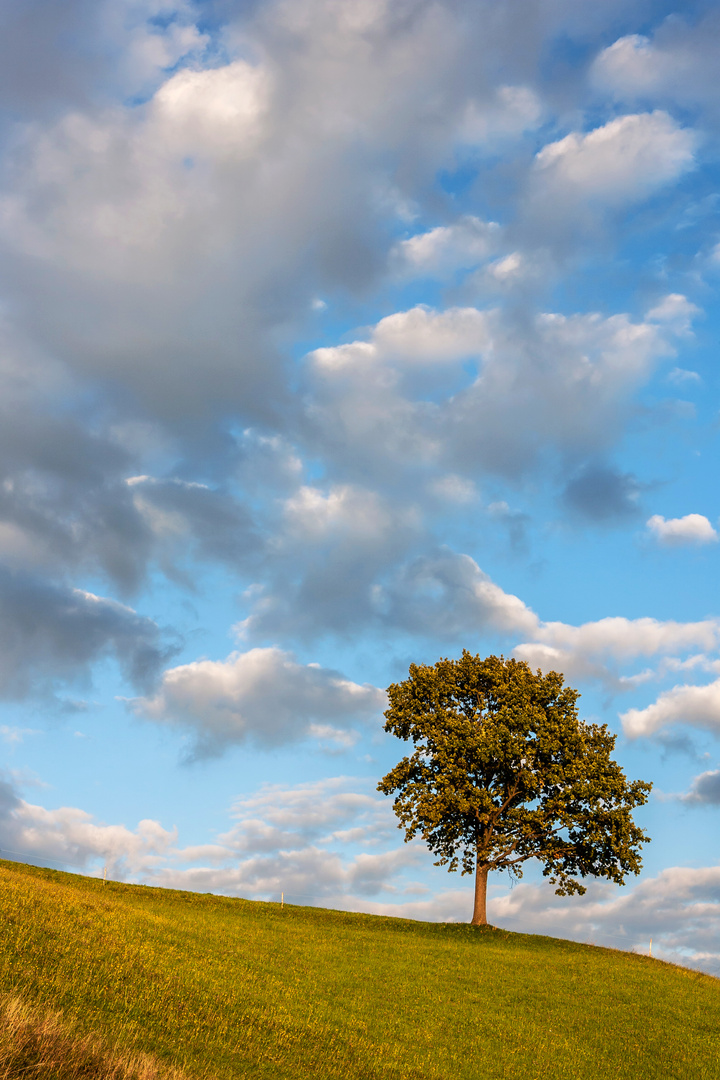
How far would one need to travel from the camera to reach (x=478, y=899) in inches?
2028

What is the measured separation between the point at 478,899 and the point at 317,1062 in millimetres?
34150

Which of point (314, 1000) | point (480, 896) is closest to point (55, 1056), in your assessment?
point (314, 1000)

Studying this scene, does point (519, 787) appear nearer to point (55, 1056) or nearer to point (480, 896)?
point (480, 896)

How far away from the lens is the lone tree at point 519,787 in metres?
50.8

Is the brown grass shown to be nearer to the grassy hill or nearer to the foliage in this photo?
the grassy hill

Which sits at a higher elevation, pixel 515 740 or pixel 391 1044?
pixel 515 740

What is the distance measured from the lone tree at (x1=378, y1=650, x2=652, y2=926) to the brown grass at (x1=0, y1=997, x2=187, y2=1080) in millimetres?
38447

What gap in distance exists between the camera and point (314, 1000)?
27.7 metres

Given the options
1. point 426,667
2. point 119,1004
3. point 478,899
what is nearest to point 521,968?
point 478,899

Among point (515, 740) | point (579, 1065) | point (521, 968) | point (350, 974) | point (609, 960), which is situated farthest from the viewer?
point (515, 740)

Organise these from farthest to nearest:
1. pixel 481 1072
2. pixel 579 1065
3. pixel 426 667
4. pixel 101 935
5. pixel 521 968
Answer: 1. pixel 426 667
2. pixel 521 968
3. pixel 101 935
4. pixel 579 1065
5. pixel 481 1072

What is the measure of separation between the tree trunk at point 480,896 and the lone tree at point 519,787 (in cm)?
7

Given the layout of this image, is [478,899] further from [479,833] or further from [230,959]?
[230,959]

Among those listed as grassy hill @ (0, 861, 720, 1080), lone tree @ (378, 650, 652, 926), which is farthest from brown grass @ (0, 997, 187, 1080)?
lone tree @ (378, 650, 652, 926)
